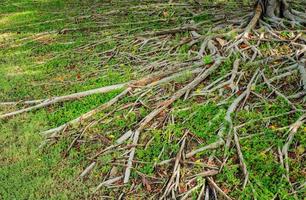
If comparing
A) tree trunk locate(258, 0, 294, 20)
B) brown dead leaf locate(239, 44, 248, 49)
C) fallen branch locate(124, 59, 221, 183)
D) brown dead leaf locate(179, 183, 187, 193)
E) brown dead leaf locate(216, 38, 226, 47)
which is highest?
tree trunk locate(258, 0, 294, 20)

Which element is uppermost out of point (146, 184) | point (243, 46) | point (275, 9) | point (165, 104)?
point (275, 9)

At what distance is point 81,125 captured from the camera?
17.4 feet

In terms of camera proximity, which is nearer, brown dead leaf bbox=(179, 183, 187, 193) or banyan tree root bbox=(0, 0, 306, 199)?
brown dead leaf bbox=(179, 183, 187, 193)

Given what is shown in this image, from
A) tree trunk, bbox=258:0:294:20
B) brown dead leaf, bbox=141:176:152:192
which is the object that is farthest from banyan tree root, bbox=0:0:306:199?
brown dead leaf, bbox=141:176:152:192

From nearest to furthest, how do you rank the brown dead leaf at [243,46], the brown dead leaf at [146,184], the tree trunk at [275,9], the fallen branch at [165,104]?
1. the brown dead leaf at [146,184]
2. the fallen branch at [165,104]
3. the brown dead leaf at [243,46]
4. the tree trunk at [275,9]

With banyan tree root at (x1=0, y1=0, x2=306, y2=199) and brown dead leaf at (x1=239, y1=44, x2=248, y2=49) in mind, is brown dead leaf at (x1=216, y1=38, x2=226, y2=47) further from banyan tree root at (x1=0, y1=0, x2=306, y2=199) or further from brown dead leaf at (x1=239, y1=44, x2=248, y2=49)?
brown dead leaf at (x1=239, y1=44, x2=248, y2=49)

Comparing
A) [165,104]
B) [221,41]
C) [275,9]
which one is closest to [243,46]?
[221,41]

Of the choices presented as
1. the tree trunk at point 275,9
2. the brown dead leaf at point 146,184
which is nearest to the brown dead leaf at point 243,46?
the tree trunk at point 275,9

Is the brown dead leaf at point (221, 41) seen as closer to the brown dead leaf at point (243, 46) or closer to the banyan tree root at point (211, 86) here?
the banyan tree root at point (211, 86)

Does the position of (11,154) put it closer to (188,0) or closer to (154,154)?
(154,154)

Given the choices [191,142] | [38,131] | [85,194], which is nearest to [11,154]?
[38,131]

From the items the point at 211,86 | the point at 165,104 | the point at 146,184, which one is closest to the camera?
the point at 146,184

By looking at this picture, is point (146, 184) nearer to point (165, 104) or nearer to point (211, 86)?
point (165, 104)

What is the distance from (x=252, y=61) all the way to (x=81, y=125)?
2326 millimetres
